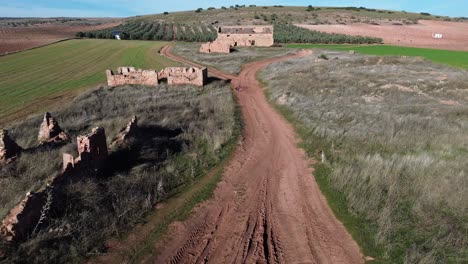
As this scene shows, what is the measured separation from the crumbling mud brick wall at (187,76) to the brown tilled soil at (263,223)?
17.6m

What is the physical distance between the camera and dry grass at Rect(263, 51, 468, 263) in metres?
8.56

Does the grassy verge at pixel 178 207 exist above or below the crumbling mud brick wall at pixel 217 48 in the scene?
below

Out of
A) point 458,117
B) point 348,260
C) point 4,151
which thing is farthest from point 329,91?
point 4,151

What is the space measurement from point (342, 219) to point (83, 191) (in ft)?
25.9

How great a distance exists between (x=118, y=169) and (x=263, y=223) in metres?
6.23

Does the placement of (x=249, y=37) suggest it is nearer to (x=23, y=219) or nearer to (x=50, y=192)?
(x=50, y=192)

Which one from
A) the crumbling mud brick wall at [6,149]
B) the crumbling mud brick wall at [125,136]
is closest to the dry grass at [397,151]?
the crumbling mud brick wall at [125,136]

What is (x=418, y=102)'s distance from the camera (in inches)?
923

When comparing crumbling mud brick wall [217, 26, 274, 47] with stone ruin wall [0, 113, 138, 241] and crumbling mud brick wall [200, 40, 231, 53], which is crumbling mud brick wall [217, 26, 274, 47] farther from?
stone ruin wall [0, 113, 138, 241]

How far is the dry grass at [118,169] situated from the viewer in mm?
8211

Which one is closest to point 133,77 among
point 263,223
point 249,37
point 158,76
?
point 158,76

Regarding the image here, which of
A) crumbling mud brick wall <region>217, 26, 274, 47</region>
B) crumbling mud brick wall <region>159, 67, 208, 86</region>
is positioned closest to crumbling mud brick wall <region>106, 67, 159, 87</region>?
crumbling mud brick wall <region>159, 67, 208, 86</region>

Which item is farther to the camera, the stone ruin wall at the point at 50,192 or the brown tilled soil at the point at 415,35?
the brown tilled soil at the point at 415,35

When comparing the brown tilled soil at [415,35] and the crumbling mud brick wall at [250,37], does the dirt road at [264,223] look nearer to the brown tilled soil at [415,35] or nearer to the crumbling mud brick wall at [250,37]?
the crumbling mud brick wall at [250,37]
